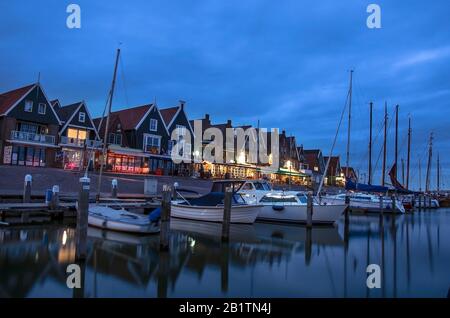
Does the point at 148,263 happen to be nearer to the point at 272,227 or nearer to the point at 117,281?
the point at 117,281

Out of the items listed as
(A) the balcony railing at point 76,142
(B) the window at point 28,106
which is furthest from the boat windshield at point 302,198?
(B) the window at point 28,106

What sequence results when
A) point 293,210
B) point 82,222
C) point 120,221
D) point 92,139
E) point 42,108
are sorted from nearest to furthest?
point 82,222
point 120,221
point 293,210
point 42,108
point 92,139

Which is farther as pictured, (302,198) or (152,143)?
(152,143)

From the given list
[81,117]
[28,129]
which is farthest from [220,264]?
[81,117]

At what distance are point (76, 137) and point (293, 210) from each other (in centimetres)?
3322

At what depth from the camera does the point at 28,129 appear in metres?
45.1

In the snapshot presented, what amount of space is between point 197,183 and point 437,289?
40238 mm

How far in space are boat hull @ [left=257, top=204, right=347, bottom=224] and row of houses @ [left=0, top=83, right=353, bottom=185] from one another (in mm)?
17198

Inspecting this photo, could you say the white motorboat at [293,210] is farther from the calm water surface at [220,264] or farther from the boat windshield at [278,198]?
the calm water surface at [220,264]

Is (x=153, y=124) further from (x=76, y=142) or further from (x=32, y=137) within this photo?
(x=32, y=137)

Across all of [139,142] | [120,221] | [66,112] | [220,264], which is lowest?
[220,264]

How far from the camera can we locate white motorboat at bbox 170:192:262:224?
81.6ft

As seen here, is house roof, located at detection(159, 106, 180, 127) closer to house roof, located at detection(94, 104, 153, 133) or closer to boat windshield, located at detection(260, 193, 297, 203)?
house roof, located at detection(94, 104, 153, 133)
